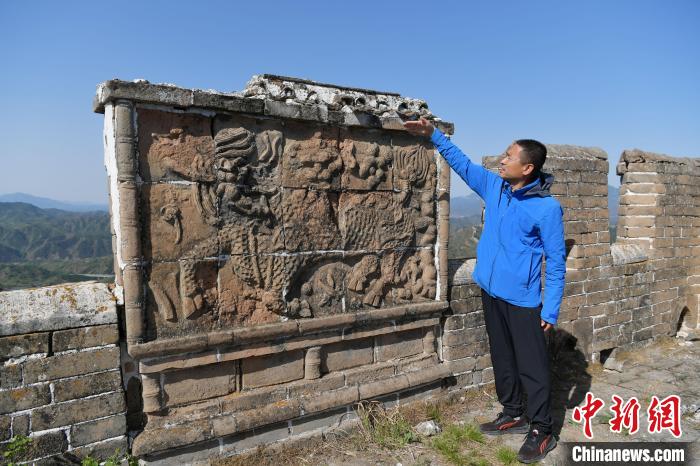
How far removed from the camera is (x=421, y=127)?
375 centimetres

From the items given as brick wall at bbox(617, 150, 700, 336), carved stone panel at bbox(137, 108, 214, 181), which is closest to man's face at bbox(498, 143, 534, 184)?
carved stone panel at bbox(137, 108, 214, 181)

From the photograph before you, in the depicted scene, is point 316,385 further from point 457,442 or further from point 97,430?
point 97,430

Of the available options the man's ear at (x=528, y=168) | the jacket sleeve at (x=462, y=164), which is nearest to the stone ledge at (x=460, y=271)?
the jacket sleeve at (x=462, y=164)

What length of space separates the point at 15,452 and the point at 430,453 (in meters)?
2.59

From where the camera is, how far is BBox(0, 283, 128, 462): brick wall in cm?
265

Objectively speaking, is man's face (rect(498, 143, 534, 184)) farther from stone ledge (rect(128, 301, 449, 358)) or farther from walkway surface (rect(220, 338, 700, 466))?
walkway surface (rect(220, 338, 700, 466))

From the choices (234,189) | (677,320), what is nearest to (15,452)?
(234,189)

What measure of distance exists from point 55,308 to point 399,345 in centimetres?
258

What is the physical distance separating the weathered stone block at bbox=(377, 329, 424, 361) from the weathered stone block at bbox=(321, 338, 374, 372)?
10 centimetres

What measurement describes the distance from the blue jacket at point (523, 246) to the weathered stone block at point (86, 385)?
2.61m

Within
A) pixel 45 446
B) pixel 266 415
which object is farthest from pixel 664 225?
pixel 45 446

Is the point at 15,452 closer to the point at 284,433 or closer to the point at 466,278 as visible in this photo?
the point at 284,433

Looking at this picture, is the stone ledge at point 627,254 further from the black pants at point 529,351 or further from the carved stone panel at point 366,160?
the carved stone panel at point 366,160

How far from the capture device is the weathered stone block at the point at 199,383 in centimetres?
307
